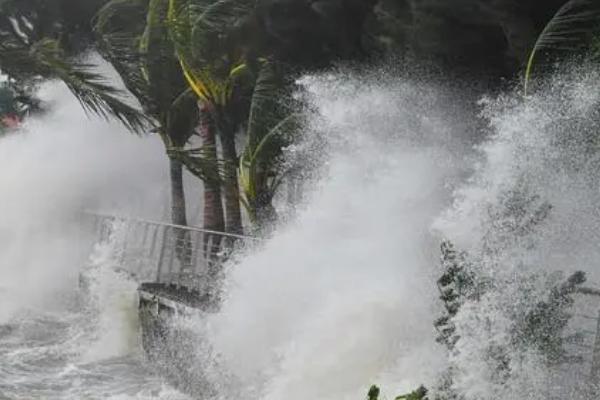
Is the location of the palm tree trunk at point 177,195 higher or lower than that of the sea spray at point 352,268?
higher

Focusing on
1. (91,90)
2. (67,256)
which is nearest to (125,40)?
(91,90)

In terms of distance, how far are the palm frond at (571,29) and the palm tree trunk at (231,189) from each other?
598 centimetres

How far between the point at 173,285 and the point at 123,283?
7.54ft

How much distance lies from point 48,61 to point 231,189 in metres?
3.49

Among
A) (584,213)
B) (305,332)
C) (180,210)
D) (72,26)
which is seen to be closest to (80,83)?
(180,210)

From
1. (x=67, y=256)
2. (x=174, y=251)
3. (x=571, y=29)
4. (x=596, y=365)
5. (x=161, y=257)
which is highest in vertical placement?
(x=67, y=256)

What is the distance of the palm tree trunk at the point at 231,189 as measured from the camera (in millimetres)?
14250

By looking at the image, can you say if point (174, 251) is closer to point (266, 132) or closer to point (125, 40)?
point (266, 132)

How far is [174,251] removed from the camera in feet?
44.3

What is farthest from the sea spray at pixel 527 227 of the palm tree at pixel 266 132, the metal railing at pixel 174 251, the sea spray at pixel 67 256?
the sea spray at pixel 67 256

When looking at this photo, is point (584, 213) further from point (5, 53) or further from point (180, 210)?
point (5, 53)

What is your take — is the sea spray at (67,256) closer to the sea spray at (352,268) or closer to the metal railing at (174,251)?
the metal railing at (174,251)

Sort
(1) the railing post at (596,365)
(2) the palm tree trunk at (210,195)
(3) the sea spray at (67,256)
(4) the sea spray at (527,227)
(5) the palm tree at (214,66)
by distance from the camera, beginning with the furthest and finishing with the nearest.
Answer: (2) the palm tree trunk at (210,195) < (5) the palm tree at (214,66) < (3) the sea spray at (67,256) < (4) the sea spray at (527,227) < (1) the railing post at (596,365)

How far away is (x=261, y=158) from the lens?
13.1 metres
